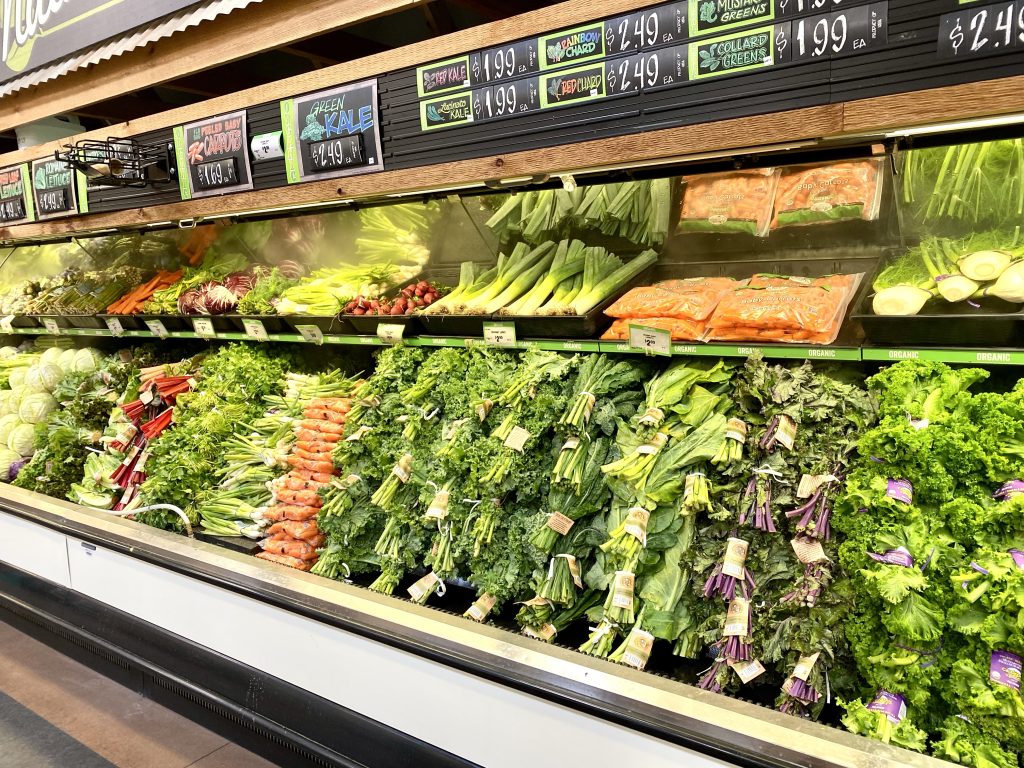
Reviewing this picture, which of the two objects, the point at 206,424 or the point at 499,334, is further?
the point at 206,424

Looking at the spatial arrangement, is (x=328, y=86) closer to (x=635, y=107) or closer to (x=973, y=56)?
(x=635, y=107)

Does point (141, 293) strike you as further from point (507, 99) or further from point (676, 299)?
point (676, 299)

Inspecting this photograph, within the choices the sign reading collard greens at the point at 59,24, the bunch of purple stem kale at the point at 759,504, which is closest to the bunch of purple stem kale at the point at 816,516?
the bunch of purple stem kale at the point at 759,504

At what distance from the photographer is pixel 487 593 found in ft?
8.05

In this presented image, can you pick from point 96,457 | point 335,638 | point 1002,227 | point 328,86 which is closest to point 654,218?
point 1002,227

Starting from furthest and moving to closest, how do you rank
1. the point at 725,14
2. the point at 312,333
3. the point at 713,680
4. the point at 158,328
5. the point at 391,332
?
the point at 158,328 → the point at 312,333 → the point at 391,332 → the point at 713,680 → the point at 725,14

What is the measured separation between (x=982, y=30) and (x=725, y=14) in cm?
57

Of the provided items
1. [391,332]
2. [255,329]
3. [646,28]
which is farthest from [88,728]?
[646,28]

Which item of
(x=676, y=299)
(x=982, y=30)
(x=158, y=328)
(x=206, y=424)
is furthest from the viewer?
(x=158, y=328)

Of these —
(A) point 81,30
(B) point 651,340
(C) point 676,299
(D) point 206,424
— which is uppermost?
(A) point 81,30

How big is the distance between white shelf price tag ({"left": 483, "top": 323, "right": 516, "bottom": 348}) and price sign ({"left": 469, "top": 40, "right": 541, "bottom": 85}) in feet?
2.80

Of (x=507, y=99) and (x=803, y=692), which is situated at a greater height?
(x=507, y=99)

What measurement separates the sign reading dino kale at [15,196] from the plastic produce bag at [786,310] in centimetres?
399

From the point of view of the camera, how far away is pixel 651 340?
89.1 inches
